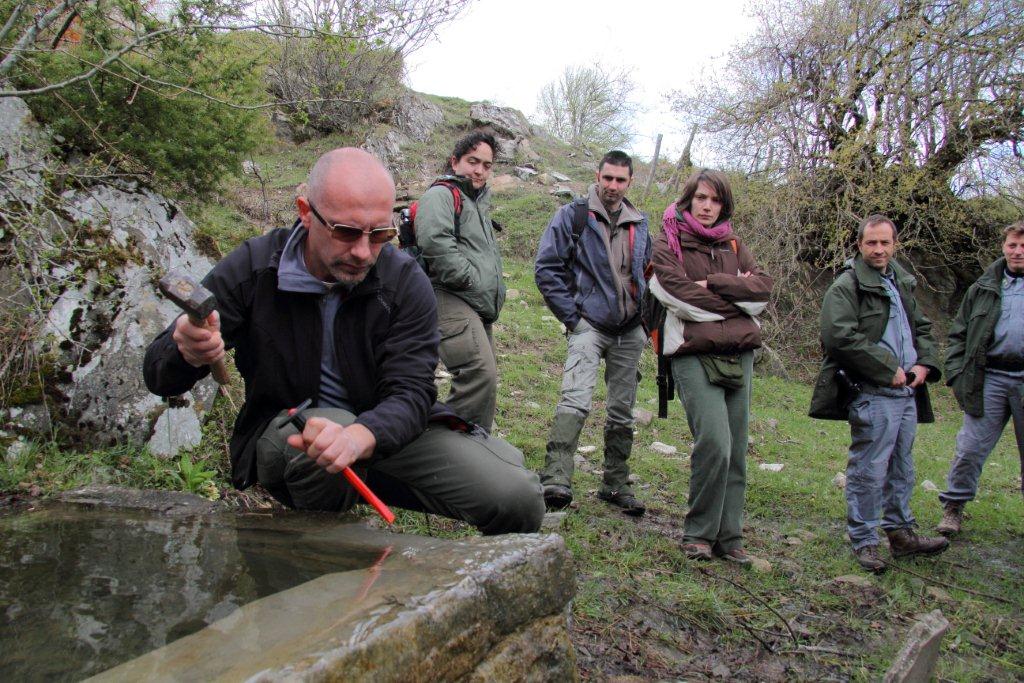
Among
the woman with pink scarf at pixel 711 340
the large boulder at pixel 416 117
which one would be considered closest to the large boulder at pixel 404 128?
the large boulder at pixel 416 117

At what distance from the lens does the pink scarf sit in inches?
156

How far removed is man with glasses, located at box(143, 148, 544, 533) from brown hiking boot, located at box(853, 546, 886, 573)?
2.53m

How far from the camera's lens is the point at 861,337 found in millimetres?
4152

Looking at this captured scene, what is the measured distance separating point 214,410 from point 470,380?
1.55m

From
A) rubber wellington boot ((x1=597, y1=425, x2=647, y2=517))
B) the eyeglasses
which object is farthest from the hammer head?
rubber wellington boot ((x1=597, y1=425, x2=647, y2=517))

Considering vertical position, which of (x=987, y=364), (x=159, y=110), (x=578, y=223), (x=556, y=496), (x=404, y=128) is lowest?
(x=556, y=496)

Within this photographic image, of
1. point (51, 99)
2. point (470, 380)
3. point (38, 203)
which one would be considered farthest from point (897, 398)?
point (51, 99)

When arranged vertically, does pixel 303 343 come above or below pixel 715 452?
above

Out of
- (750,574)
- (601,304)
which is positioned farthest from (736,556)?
(601,304)

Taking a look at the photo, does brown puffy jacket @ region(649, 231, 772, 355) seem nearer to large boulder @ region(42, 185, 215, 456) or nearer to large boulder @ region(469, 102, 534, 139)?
large boulder @ region(42, 185, 215, 456)

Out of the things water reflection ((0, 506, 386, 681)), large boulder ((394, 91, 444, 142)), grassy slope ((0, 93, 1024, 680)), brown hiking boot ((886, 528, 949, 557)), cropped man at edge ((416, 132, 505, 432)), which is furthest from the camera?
large boulder ((394, 91, 444, 142))

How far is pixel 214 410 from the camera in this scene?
4.40 m

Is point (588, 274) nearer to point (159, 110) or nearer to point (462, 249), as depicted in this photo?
point (462, 249)

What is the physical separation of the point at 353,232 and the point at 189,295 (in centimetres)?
59
